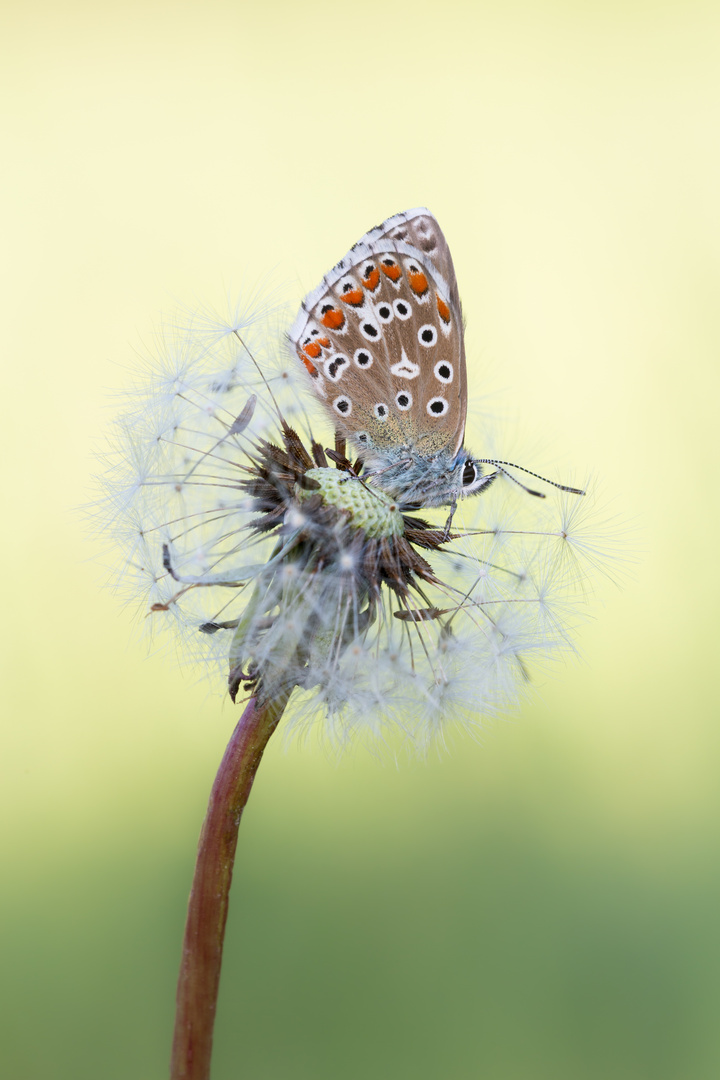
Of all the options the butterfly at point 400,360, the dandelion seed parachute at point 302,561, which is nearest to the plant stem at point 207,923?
the dandelion seed parachute at point 302,561

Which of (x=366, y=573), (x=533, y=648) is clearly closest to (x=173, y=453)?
(x=366, y=573)

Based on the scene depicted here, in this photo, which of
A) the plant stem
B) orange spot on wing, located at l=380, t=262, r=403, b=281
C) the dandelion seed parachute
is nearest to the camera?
the plant stem

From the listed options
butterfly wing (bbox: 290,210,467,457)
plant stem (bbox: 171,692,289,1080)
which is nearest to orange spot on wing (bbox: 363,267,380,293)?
butterfly wing (bbox: 290,210,467,457)

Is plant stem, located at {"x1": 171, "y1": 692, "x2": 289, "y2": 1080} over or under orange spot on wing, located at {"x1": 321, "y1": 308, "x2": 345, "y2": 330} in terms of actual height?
under

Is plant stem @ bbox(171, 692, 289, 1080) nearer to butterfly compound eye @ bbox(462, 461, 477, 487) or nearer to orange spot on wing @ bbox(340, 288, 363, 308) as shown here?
Result: butterfly compound eye @ bbox(462, 461, 477, 487)

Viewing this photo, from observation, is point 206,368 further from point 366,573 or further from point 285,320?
point 366,573

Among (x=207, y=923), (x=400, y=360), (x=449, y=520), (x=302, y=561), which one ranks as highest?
(x=400, y=360)

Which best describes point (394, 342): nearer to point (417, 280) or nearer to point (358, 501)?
point (417, 280)

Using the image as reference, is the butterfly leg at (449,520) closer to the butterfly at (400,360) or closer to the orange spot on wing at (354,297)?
the butterfly at (400,360)

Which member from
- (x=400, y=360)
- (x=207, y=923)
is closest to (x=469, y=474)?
(x=400, y=360)
